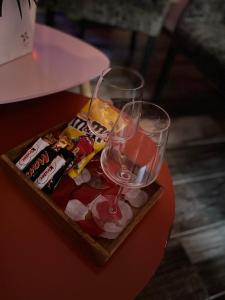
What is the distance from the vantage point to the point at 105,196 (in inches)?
26.0

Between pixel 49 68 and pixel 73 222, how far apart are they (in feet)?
1.81

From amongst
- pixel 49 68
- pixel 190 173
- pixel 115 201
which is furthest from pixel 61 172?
pixel 190 173

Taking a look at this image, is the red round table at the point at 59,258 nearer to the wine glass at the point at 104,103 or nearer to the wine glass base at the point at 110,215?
the wine glass base at the point at 110,215

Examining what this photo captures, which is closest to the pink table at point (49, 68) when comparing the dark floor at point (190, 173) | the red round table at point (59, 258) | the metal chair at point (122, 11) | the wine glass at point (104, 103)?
the wine glass at point (104, 103)

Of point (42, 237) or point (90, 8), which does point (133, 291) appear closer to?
point (42, 237)

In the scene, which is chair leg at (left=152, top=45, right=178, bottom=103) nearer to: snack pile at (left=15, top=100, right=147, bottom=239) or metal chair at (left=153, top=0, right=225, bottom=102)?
metal chair at (left=153, top=0, right=225, bottom=102)

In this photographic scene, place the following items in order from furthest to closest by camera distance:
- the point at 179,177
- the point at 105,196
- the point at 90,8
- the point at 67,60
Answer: the point at 90,8 → the point at 179,177 → the point at 67,60 → the point at 105,196

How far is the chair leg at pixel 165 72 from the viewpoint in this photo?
1.64 m

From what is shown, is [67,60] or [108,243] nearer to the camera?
[108,243]

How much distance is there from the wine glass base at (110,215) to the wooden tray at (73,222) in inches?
0.6

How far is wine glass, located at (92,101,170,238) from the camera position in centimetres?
60

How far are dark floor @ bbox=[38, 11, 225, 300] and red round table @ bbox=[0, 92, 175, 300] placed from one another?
1.37 ft

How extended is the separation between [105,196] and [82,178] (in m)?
0.07

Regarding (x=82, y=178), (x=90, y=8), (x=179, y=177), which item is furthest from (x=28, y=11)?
(x=179, y=177)
